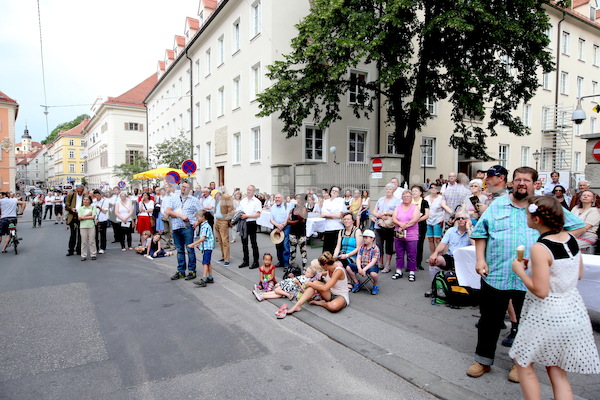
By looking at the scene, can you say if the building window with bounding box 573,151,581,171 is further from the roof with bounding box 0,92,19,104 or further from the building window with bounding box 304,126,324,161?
the roof with bounding box 0,92,19,104

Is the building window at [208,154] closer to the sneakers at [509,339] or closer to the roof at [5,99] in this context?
the sneakers at [509,339]

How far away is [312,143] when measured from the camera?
19.9m

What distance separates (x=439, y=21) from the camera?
43.5ft

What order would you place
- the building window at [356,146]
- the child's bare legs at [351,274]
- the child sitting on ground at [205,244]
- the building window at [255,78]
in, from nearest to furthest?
1. the child's bare legs at [351,274]
2. the child sitting on ground at [205,244]
3. the building window at [255,78]
4. the building window at [356,146]

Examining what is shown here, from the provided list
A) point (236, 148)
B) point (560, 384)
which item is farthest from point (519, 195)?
point (236, 148)

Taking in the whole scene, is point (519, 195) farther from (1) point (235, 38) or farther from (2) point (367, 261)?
(1) point (235, 38)

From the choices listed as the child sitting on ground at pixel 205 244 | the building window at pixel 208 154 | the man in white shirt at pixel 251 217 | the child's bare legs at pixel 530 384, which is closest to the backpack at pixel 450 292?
the child's bare legs at pixel 530 384

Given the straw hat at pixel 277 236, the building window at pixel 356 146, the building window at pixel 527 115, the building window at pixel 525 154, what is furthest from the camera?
the building window at pixel 525 154

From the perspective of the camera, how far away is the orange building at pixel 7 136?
4488 cm

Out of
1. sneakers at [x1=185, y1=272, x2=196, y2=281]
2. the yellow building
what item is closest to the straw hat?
sneakers at [x1=185, y1=272, x2=196, y2=281]

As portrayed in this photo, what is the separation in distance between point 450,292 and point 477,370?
94.2 inches

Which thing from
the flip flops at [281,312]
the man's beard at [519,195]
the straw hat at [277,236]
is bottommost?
the flip flops at [281,312]

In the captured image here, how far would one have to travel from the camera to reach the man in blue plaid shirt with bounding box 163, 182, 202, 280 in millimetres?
8047

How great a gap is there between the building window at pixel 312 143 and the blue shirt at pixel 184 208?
39.1ft
